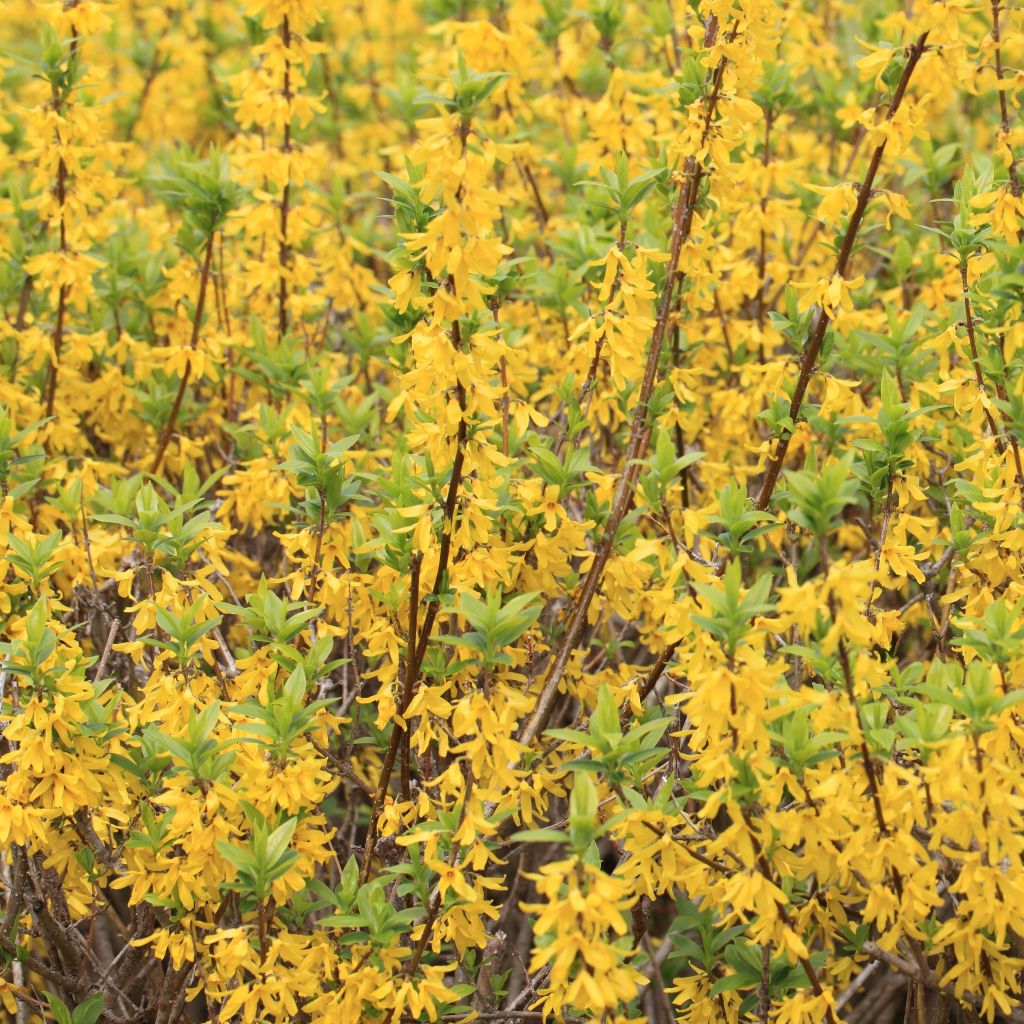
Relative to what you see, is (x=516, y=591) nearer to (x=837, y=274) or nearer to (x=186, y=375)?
(x=837, y=274)

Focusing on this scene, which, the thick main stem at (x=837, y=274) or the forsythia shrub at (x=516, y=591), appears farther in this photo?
the thick main stem at (x=837, y=274)

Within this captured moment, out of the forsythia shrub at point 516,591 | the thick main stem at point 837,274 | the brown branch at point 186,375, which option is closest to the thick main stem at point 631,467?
the forsythia shrub at point 516,591

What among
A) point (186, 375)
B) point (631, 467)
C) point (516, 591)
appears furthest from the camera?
point (186, 375)

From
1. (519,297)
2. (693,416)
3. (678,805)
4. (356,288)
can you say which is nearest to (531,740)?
(678,805)

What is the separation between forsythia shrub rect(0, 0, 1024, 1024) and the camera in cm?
236

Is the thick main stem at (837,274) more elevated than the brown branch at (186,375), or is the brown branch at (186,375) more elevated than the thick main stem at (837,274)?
the thick main stem at (837,274)

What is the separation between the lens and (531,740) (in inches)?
115

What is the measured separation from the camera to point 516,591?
10.2 ft

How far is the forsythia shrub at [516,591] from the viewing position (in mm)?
2357

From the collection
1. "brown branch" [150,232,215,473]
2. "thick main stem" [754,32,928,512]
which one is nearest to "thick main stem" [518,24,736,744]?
"thick main stem" [754,32,928,512]

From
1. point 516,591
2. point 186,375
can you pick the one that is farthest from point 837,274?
point 186,375

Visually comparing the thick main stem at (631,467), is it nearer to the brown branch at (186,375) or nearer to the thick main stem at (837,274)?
the thick main stem at (837,274)

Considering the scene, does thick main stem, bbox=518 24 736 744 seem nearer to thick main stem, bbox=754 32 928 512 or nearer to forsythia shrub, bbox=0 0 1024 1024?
forsythia shrub, bbox=0 0 1024 1024

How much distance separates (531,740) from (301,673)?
0.60 metres
